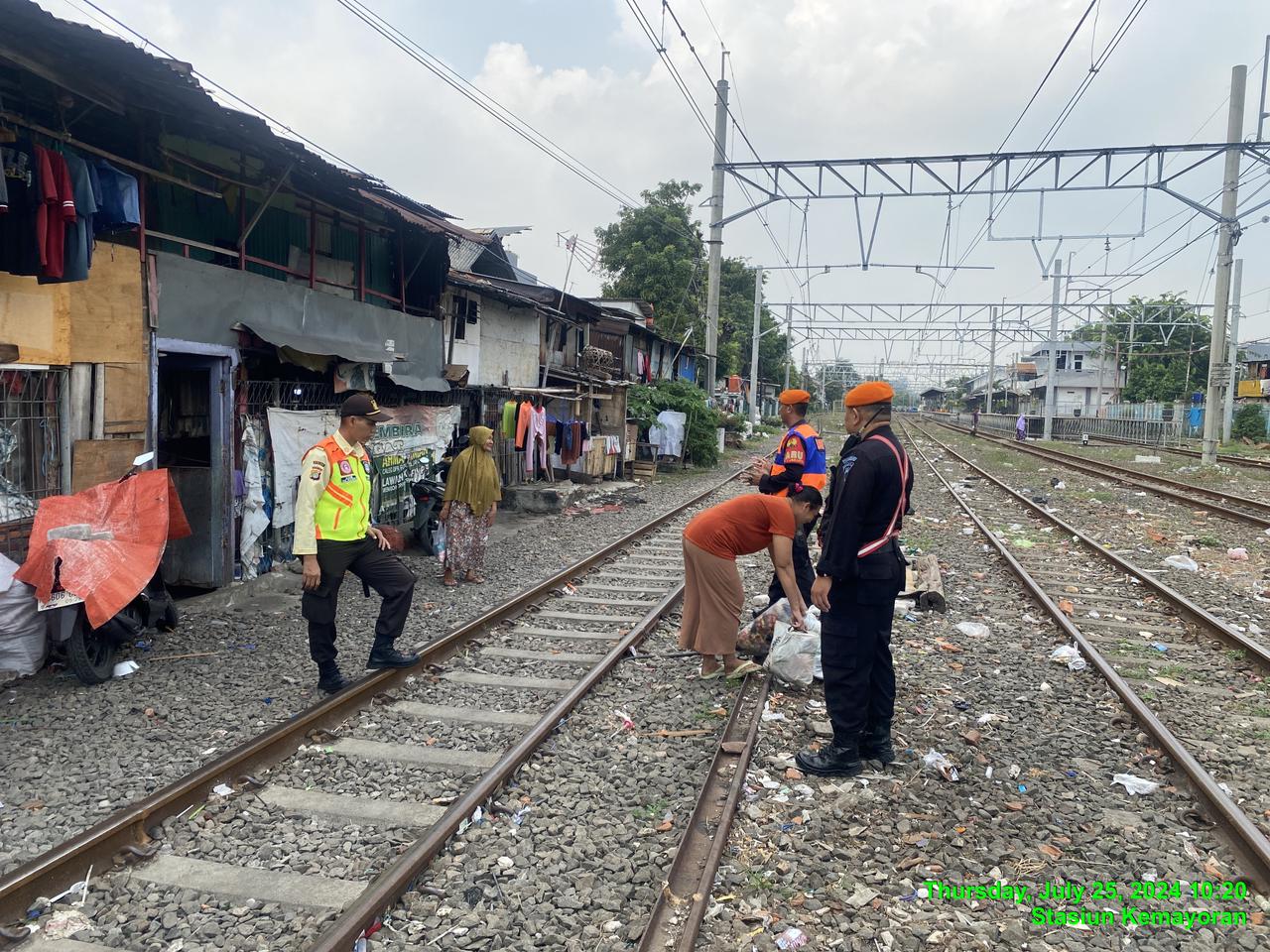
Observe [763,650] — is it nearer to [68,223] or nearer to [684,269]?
[68,223]

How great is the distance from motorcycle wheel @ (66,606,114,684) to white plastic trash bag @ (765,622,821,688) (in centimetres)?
474

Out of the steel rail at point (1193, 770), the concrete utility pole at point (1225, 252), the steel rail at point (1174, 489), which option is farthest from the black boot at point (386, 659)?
the concrete utility pole at point (1225, 252)

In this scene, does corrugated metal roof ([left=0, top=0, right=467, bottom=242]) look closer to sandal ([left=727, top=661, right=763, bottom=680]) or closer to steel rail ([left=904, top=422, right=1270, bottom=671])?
sandal ([left=727, top=661, right=763, bottom=680])

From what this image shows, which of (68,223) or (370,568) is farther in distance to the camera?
(68,223)

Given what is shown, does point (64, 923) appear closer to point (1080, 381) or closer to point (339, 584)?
point (339, 584)

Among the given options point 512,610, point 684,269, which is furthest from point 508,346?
point 684,269

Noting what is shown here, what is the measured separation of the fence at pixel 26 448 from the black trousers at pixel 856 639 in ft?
20.0

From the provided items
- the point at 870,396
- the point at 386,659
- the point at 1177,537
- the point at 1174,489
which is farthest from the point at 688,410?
the point at 870,396

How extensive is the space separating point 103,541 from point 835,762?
515 centimetres

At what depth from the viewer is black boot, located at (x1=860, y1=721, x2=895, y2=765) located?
15.4 ft

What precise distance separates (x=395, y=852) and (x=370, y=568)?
Answer: 2.25 metres

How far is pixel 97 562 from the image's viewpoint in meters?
5.61

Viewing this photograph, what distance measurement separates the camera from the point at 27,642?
5309mm

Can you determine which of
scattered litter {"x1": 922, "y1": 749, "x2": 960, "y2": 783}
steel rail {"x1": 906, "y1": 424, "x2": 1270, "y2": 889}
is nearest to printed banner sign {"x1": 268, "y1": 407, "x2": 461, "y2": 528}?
scattered litter {"x1": 922, "y1": 749, "x2": 960, "y2": 783}
